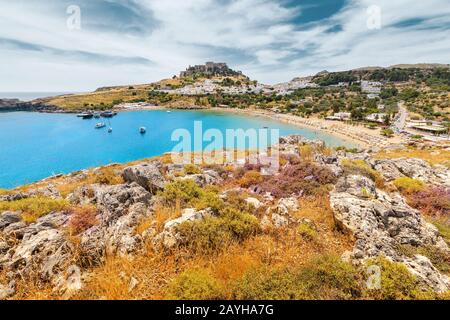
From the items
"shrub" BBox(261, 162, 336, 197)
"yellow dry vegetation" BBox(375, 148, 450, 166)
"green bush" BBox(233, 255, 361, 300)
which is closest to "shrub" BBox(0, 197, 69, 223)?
"green bush" BBox(233, 255, 361, 300)

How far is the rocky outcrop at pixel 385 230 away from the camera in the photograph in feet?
14.8

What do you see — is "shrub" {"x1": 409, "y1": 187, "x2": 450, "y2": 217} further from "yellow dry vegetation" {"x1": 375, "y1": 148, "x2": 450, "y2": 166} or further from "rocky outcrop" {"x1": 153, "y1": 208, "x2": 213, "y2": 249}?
"yellow dry vegetation" {"x1": 375, "y1": 148, "x2": 450, "y2": 166}

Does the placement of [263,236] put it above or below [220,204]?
below

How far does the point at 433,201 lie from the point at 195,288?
10.4m

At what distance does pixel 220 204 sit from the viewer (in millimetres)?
6531

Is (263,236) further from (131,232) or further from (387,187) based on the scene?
(387,187)

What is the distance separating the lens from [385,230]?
588 cm

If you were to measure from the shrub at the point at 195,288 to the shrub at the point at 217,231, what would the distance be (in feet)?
3.26

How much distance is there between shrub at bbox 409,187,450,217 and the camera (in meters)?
8.59

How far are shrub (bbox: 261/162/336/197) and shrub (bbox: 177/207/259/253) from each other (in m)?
3.79

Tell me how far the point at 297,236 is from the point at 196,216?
2.60 metres

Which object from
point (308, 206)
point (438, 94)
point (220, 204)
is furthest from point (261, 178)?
point (438, 94)

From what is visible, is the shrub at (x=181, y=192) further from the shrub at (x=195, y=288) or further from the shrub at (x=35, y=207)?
the shrub at (x=35, y=207)

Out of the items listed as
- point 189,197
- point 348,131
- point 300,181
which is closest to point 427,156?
point 300,181
